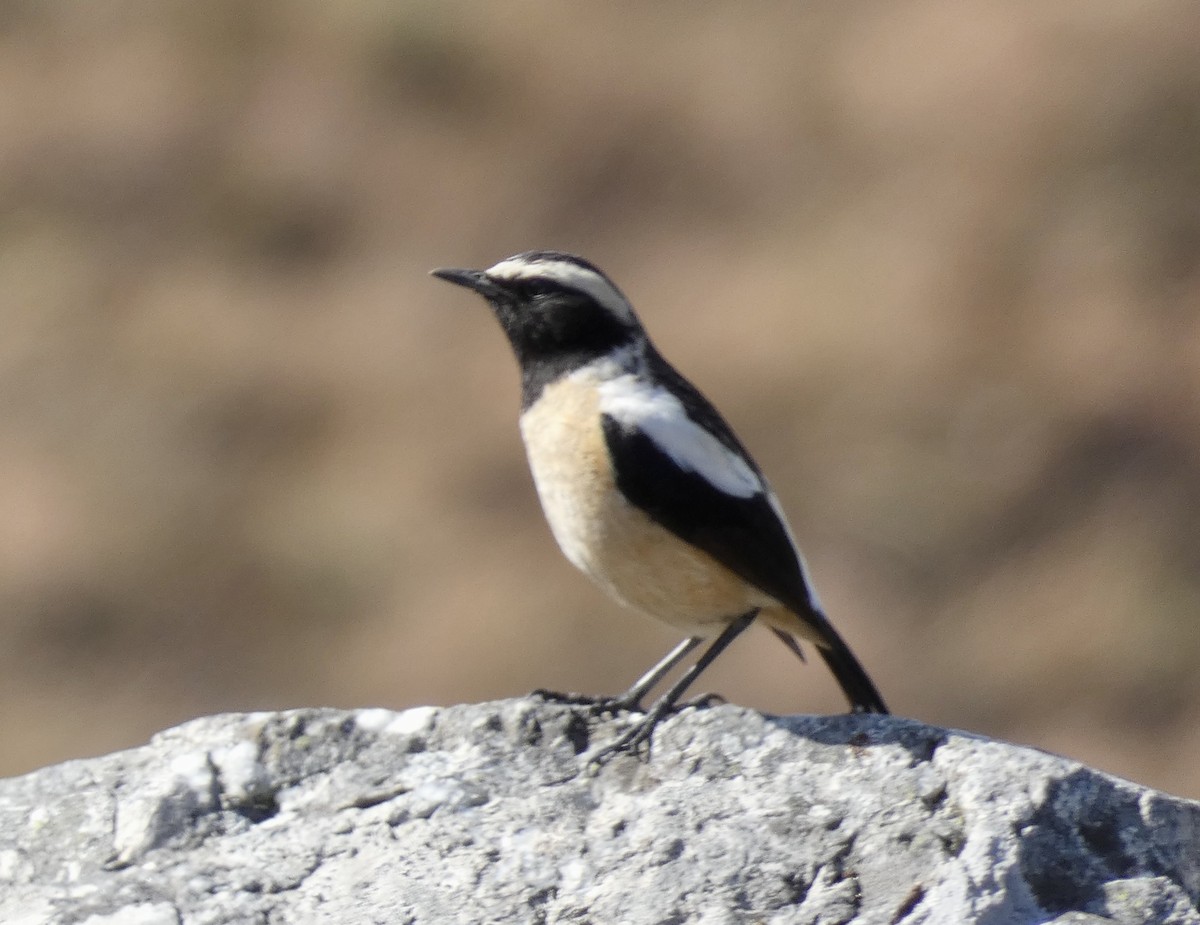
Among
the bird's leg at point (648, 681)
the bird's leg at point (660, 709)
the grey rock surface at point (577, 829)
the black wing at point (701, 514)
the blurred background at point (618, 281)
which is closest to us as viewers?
the grey rock surface at point (577, 829)

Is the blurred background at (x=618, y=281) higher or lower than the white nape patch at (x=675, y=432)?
higher

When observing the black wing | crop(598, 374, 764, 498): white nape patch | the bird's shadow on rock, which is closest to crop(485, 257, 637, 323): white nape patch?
crop(598, 374, 764, 498): white nape patch

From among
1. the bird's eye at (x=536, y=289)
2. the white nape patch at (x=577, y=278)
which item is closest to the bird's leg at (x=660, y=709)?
the white nape patch at (x=577, y=278)

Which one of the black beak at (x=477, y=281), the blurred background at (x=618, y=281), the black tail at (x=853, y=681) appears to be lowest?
the black tail at (x=853, y=681)

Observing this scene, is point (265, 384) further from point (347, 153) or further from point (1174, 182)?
point (1174, 182)

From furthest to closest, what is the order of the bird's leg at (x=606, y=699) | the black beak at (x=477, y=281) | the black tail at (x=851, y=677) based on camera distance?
the black beak at (x=477, y=281)
the black tail at (x=851, y=677)
the bird's leg at (x=606, y=699)

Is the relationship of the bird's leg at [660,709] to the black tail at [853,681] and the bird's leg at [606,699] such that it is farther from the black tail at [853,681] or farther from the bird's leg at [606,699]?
the black tail at [853,681]

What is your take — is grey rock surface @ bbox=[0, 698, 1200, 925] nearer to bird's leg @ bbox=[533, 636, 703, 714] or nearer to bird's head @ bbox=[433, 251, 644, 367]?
bird's leg @ bbox=[533, 636, 703, 714]

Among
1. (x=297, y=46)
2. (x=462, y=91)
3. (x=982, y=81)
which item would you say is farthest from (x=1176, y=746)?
(x=297, y=46)

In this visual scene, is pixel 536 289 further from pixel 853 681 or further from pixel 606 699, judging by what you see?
pixel 853 681
